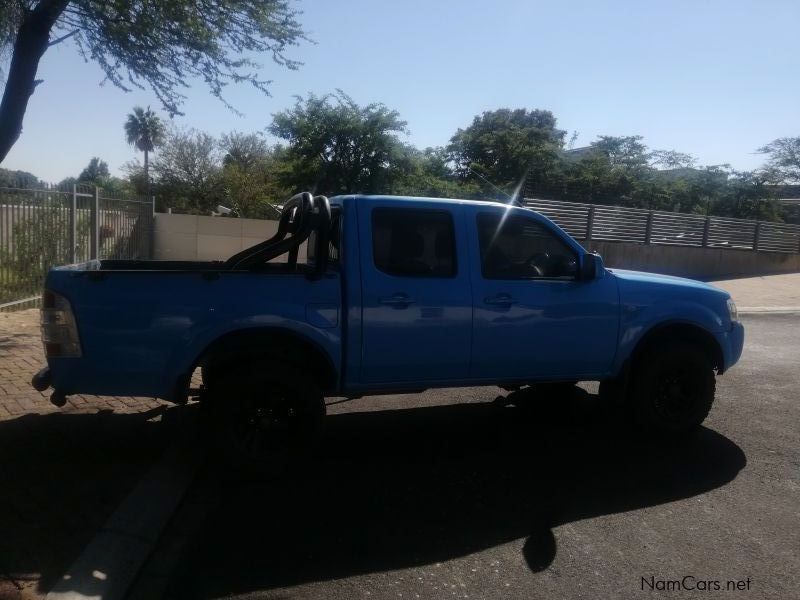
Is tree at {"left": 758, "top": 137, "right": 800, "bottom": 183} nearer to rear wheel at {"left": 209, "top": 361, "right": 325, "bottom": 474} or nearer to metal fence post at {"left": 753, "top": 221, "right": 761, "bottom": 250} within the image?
metal fence post at {"left": 753, "top": 221, "right": 761, "bottom": 250}

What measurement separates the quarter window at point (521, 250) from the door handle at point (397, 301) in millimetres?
684

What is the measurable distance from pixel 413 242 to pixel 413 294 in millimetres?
429

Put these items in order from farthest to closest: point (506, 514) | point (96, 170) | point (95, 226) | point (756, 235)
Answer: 1. point (96, 170)
2. point (756, 235)
3. point (95, 226)
4. point (506, 514)

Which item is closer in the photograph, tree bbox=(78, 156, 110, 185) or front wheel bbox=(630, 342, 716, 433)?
front wheel bbox=(630, 342, 716, 433)

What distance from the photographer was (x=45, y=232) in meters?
11.3

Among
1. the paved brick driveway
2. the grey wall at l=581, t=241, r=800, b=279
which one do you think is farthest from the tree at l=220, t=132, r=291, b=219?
the paved brick driveway

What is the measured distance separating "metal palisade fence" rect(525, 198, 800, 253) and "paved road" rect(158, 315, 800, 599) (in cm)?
1240

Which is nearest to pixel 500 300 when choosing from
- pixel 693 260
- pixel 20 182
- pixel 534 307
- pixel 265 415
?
pixel 534 307

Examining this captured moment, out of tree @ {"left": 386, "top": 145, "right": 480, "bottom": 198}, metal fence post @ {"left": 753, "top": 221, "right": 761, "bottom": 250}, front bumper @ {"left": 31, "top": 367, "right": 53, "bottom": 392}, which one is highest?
tree @ {"left": 386, "top": 145, "right": 480, "bottom": 198}

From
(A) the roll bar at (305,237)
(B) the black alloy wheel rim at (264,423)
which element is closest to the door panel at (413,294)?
(A) the roll bar at (305,237)

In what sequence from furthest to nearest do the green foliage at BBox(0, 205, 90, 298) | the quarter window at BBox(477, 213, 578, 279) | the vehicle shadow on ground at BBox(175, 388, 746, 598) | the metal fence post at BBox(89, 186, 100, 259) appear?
the metal fence post at BBox(89, 186, 100, 259) < the green foliage at BBox(0, 205, 90, 298) < the quarter window at BBox(477, 213, 578, 279) < the vehicle shadow on ground at BBox(175, 388, 746, 598)

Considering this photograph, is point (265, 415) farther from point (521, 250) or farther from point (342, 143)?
point (342, 143)

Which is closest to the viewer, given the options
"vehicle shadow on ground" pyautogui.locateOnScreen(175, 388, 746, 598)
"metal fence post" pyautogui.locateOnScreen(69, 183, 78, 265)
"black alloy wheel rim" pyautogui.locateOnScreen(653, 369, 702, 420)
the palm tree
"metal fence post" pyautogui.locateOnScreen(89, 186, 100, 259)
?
"vehicle shadow on ground" pyautogui.locateOnScreen(175, 388, 746, 598)

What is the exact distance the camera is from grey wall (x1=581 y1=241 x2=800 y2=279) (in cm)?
1997
